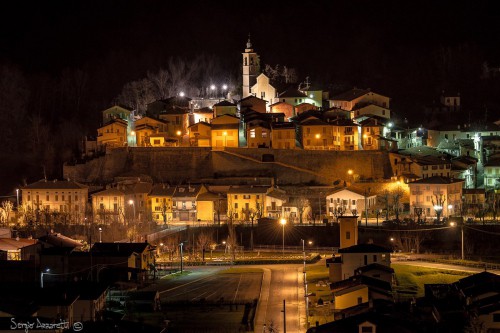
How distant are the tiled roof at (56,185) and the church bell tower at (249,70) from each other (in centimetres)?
1044

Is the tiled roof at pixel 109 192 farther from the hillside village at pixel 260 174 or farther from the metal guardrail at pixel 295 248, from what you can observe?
the metal guardrail at pixel 295 248

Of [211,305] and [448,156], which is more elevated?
[448,156]

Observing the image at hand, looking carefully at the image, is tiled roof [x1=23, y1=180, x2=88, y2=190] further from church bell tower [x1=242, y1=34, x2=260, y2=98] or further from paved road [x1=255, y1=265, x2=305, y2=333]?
paved road [x1=255, y1=265, x2=305, y2=333]

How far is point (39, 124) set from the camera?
156 feet

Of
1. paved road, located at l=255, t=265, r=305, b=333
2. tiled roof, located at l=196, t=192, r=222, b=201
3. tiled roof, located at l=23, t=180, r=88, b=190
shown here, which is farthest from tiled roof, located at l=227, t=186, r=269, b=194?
paved road, located at l=255, t=265, r=305, b=333

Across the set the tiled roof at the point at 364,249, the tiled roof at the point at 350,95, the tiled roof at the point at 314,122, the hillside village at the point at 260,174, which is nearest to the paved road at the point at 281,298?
the tiled roof at the point at 364,249

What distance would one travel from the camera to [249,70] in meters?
46.5

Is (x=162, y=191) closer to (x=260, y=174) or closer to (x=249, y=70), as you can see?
(x=260, y=174)

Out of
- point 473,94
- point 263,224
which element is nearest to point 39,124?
point 263,224

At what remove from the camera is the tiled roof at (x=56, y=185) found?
38.1 meters

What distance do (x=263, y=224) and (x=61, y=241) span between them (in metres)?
7.17

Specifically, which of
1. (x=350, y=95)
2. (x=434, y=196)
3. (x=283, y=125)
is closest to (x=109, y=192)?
(x=283, y=125)

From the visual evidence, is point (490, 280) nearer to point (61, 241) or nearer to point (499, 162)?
point (61, 241)

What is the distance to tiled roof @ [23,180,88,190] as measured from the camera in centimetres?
3808
